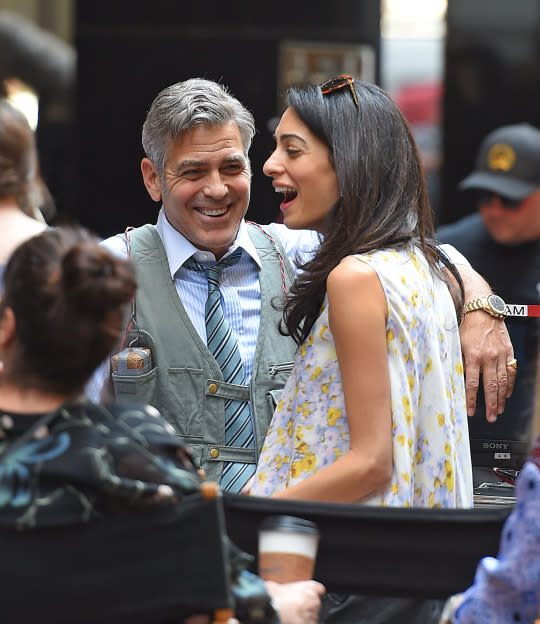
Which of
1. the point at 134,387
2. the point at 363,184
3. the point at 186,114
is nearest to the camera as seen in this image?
the point at 363,184

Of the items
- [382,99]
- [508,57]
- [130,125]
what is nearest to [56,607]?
[382,99]

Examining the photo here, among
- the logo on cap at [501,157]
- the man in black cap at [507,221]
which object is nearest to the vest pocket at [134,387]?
the man in black cap at [507,221]

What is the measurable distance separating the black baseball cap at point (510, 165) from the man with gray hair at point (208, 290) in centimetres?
267

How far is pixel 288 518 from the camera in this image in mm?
2695

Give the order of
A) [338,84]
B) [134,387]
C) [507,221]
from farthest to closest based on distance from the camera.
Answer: [507,221], [134,387], [338,84]

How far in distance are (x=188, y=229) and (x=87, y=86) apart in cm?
510

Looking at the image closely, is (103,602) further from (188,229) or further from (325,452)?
(188,229)

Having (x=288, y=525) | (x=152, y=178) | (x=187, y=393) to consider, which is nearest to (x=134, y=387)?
(x=187, y=393)

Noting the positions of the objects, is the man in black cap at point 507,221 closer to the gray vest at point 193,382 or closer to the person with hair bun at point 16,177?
the gray vest at point 193,382

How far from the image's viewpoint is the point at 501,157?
6.77 metres

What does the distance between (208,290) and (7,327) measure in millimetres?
1555

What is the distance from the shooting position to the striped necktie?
3744mm

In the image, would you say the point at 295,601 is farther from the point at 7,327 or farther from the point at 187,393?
the point at 187,393

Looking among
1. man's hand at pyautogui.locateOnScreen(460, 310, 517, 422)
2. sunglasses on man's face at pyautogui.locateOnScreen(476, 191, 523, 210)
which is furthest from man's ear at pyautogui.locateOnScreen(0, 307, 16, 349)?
sunglasses on man's face at pyautogui.locateOnScreen(476, 191, 523, 210)
